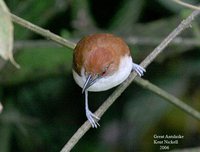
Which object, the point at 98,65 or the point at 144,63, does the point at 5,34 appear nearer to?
the point at 144,63

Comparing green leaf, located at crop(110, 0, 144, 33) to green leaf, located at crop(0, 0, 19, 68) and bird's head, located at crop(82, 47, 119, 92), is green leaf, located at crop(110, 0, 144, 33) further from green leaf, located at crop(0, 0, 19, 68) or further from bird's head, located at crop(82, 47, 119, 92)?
green leaf, located at crop(0, 0, 19, 68)

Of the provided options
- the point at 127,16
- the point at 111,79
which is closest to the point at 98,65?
the point at 111,79

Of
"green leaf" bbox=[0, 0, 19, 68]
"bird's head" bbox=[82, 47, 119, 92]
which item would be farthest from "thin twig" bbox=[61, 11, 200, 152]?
"green leaf" bbox=[0, 0, 19, 68]

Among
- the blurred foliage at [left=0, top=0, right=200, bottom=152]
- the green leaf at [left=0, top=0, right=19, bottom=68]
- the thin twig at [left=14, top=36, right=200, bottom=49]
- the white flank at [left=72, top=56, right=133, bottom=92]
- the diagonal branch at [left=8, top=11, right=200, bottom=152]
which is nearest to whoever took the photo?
the green leaf at [left=0, top=0, right=19, bottom=68]

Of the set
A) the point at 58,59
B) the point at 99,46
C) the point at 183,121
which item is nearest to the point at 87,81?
the point at 99,46

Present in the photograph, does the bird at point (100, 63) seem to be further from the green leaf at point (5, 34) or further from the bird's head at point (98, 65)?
the green leaf at point (5, 34)
